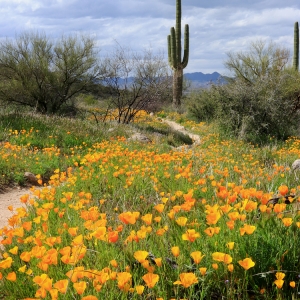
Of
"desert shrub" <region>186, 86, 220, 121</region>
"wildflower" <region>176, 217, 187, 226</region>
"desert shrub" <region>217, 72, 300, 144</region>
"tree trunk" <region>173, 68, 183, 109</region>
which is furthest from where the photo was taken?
"tree trunk" <region>173, 68, 183, 109</region>

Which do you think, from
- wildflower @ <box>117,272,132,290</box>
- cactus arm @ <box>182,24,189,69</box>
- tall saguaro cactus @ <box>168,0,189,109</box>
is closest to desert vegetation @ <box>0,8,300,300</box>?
wildflower @ <box>117,272,132,290</box>

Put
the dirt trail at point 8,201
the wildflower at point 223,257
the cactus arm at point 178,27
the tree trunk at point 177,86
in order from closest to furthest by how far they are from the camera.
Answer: the wildflower at point 223,257
the dirt trail at point 8,201
the cactus arm at point 178,27
the tree trunk at point 177,86

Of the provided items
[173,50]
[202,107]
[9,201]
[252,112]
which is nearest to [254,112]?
[252,112]

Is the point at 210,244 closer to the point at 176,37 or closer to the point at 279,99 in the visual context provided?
the point at 279,99

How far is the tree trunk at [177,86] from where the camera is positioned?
88.6ft

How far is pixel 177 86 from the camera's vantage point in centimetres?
2744

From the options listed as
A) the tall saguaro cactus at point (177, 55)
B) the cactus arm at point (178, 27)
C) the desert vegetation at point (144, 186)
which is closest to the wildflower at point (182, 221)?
the desert vegetation at point (144, 186)

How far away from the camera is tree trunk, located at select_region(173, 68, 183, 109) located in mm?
27019

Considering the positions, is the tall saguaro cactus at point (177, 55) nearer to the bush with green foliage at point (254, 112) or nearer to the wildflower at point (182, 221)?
the bush with green foliage at point (254, 112)

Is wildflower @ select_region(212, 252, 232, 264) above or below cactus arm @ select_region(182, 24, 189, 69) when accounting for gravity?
below

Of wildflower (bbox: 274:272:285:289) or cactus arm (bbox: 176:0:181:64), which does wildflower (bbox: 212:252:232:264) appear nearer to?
wildflower (bbox: 274:272:285:289)

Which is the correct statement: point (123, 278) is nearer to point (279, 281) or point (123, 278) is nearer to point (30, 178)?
point (279, 281)

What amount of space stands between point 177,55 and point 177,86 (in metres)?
2.28

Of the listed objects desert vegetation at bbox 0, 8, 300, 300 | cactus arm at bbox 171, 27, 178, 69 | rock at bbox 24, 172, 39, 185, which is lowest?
rock at bbox 24, 172, 39, 185
